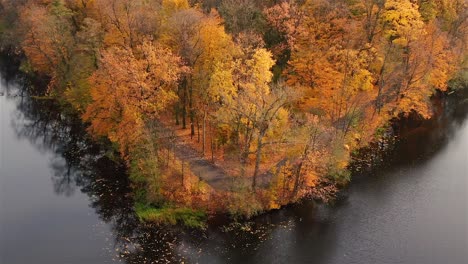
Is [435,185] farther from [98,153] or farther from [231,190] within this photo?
[98,153]

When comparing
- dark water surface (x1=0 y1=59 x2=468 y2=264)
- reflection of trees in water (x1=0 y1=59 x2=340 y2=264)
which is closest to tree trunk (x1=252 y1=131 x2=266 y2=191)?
reflection of trees in water (x1=0 y1=59 x2=340 y2=264)

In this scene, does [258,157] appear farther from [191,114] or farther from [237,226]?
[191,114]

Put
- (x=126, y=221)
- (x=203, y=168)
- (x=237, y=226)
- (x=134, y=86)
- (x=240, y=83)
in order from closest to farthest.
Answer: (x=237, y=226) → (x=126, y=221) → (x=240, y=83) → (x=134, y=86) → (x=203, y=168)

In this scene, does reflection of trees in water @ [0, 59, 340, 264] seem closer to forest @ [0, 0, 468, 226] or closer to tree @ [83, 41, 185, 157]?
forest @ [0, 0, 468, 226]

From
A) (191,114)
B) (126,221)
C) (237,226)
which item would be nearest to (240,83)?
(191,114)

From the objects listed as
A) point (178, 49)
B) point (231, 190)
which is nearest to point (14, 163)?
point (178, 49)
